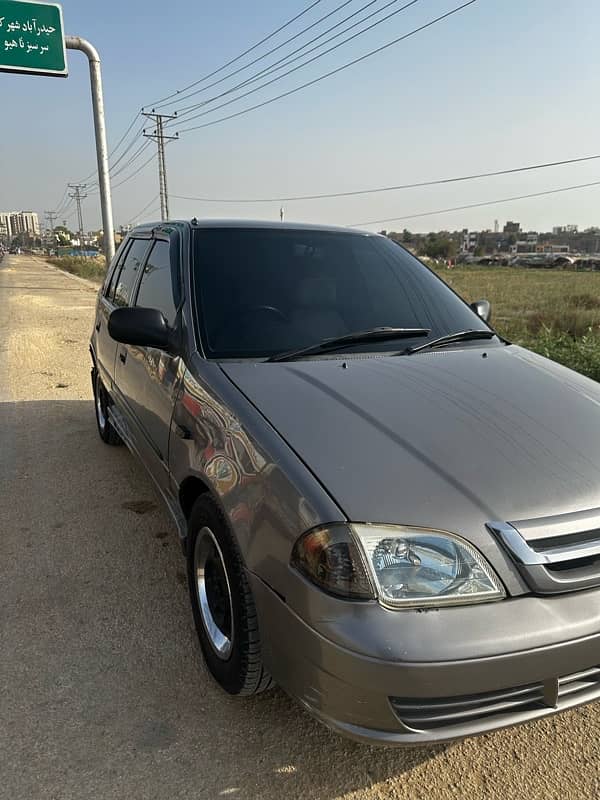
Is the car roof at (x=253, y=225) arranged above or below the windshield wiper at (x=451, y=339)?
above

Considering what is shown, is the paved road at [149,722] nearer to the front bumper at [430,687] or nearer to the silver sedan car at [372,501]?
the silver sedan car at [372,501]

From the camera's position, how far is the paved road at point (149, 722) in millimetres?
1883

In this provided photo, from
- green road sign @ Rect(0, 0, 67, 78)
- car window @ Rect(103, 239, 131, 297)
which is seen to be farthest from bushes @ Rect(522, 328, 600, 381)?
green road sign @ Rect(0, 0, 67, 78)

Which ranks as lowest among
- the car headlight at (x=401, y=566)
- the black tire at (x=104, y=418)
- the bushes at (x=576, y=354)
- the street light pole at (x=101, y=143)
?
the black tire at (x=104, y=418)

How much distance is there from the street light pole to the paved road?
36.9ft

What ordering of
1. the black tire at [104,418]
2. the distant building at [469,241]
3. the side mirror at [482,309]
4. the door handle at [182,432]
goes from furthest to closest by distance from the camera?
the distant building at [469,241] < the black tire at [104,418] < the side mirror at [482,309] < the door handle at [182,432]

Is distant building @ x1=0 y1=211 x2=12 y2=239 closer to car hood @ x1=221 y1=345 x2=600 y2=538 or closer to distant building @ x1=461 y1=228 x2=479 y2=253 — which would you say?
distant building @ x1=461 y1=228 x2=479 y2=253

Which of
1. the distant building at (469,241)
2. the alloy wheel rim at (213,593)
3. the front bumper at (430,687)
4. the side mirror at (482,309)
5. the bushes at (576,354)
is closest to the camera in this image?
Result: the front bumper at (430,687)

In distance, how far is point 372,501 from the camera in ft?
5.41

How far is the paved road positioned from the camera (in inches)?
74.1

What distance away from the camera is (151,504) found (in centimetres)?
394

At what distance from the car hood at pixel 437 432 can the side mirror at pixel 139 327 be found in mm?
441

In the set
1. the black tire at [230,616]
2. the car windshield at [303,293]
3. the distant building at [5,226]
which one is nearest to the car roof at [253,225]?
the car windshield at [303,293]

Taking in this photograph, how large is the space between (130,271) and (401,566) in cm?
313
